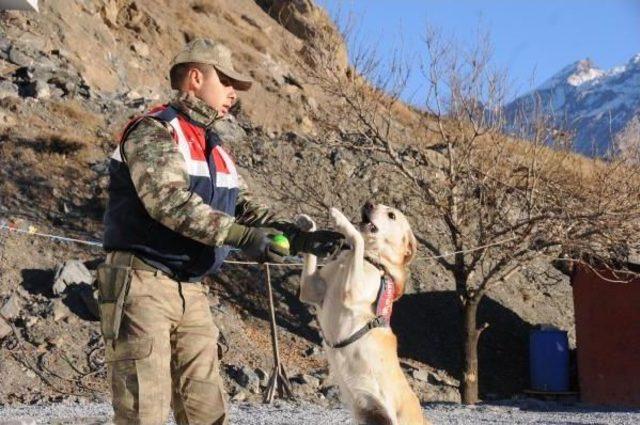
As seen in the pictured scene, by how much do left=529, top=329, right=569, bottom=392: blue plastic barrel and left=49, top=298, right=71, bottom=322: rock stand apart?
30.3ft

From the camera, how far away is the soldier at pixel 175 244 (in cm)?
327

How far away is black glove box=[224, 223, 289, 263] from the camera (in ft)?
10.9

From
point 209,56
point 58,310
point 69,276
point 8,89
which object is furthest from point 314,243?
point 8,89

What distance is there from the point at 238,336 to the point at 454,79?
228 inches

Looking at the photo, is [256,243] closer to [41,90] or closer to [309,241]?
[309,241]

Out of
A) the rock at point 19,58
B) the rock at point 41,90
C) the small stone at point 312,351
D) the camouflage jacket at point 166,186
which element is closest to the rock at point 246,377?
the small stone at point 312,351

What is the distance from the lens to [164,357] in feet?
11.0

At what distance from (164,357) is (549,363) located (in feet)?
48.4

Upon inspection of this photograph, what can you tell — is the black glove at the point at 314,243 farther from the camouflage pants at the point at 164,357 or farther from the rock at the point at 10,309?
the rock at the point at 10,309

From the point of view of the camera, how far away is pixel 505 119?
14875 mm

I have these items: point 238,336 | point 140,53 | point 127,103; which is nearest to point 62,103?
point 127,103

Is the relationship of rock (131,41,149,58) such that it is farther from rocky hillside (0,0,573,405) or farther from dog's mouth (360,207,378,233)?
dog's mouth (360,207,378,233)

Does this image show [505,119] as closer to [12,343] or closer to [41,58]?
[12,343]

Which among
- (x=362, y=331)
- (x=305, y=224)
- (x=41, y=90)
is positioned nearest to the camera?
(x=305, y=224)
